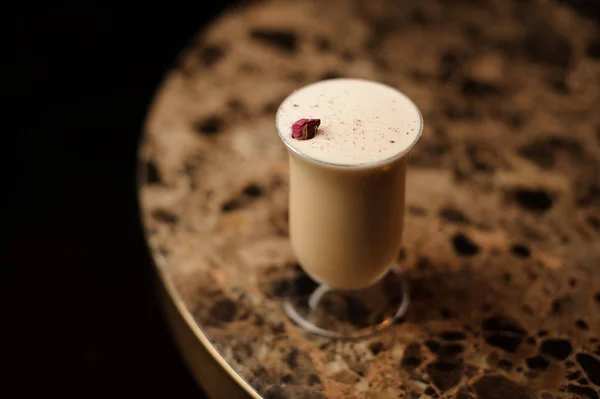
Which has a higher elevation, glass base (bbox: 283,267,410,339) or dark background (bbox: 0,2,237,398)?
glass base (bbox: 283,267,410,339)

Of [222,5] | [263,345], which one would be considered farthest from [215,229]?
[222,5]

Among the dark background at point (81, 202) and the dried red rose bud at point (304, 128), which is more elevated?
the dried red rose bud at point (304, 128)

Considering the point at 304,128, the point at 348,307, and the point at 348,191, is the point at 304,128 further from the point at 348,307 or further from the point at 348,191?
the point at 348,307

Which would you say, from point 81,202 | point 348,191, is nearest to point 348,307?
point 348,191

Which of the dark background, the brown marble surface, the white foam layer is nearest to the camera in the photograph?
the white foam layer

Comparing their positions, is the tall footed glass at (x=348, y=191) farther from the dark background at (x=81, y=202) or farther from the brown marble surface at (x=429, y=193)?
the dark background at (x=81, y=202)

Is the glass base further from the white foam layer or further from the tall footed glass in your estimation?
the white foam layer

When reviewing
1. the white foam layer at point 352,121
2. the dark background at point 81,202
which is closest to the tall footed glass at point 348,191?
the white foam layer at point 352,121

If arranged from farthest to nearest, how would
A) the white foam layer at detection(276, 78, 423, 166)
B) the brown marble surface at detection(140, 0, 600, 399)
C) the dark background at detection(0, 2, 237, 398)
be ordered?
the dark background at detection(0, 2, 237, 398) → the brown marble surface at detection(140, 0, 600, 399) → the white foam layer at detection(276, 78, 423, 166)

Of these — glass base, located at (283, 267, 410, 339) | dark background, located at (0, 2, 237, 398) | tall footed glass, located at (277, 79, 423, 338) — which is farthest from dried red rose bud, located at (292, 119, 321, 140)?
dark background, located at (0, 2, 237, 398)
